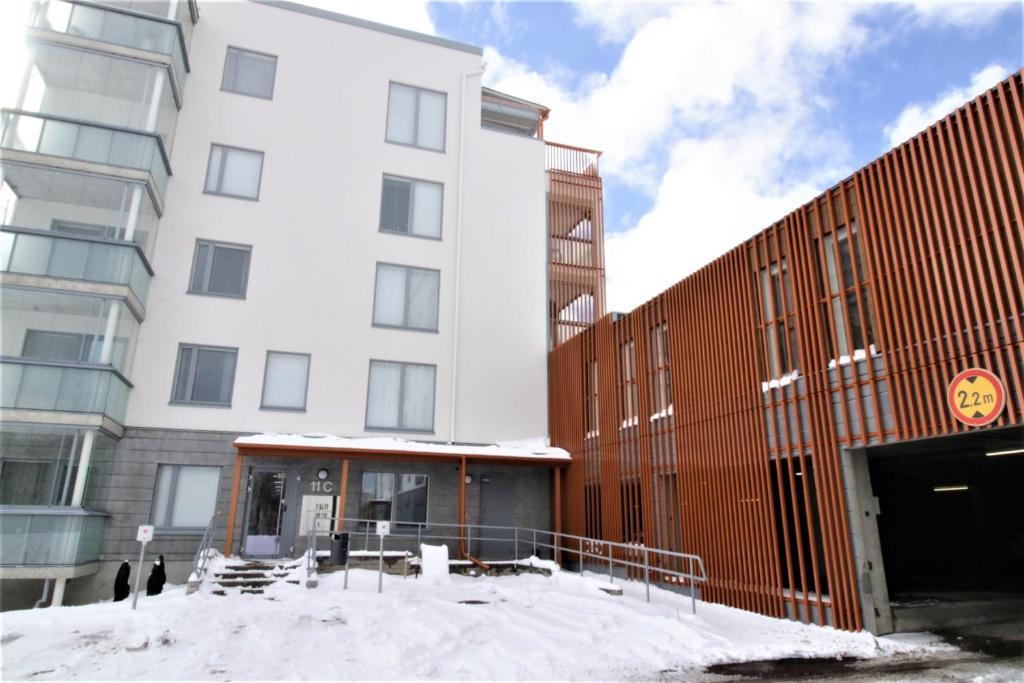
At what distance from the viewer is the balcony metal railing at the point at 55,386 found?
13.6 meters

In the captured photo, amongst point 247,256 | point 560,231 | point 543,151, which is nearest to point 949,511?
point 560,231

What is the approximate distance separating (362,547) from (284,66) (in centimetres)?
1459

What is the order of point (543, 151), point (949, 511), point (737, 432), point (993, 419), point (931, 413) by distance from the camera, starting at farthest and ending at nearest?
1. point (543, 151)
2. point (949, 511)
3. point (737, 432)
4. point (931, 413)
5. point (993, 419)

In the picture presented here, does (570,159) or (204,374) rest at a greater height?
(570,159)

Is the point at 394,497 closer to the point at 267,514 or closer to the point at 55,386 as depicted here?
the point at 267,514

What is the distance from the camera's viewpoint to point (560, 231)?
2345 centimetres

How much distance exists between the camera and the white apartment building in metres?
14.7

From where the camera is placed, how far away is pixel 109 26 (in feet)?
55.7

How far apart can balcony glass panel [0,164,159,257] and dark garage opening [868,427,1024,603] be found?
17.4 meters

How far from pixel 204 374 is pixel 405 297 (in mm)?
5858

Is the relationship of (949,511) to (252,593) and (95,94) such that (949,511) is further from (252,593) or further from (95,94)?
(95,94)

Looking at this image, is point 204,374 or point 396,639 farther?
point 204,374

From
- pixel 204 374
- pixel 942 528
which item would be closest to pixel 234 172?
pixel 204 374

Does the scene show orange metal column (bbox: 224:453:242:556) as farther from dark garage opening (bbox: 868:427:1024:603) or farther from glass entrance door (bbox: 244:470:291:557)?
dark garage opening (bbox: 868:427:1024:603)
